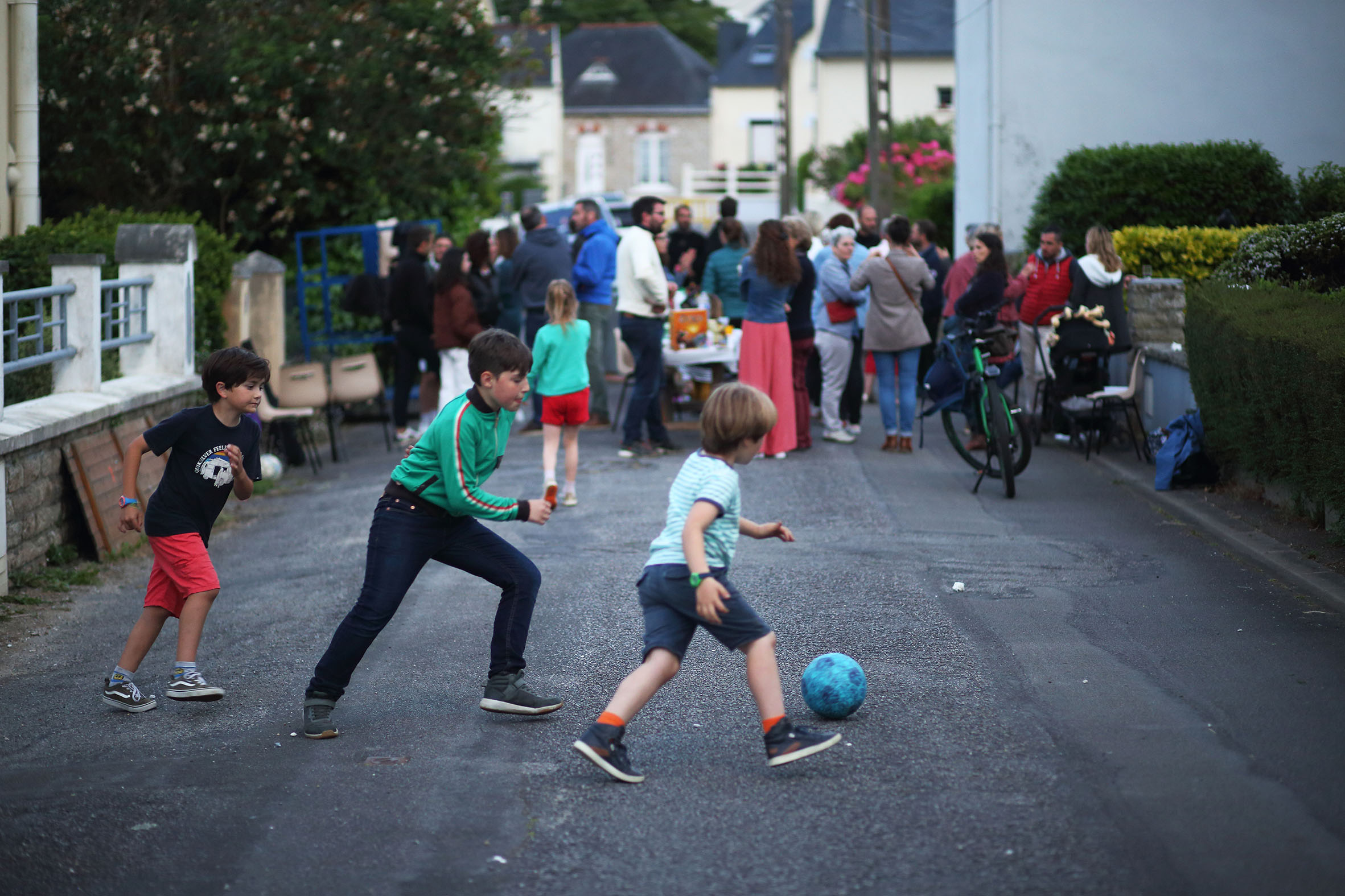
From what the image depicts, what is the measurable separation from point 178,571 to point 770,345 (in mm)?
6943

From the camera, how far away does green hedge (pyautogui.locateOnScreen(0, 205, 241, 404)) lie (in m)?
9.77

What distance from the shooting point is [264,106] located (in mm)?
→ 15586

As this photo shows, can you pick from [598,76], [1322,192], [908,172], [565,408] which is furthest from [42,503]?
[598,76]

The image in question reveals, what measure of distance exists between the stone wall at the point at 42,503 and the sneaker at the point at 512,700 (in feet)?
12.5

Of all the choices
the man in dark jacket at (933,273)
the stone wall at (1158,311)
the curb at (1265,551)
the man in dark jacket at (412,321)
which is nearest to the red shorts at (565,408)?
the man in dark jacket at (412,321)

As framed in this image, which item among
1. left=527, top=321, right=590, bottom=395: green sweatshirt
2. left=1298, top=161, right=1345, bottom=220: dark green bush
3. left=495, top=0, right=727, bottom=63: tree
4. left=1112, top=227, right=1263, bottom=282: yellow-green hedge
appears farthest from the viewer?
left=495, top=0, right=727, bottom=63: tree

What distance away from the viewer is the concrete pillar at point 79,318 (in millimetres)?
9359

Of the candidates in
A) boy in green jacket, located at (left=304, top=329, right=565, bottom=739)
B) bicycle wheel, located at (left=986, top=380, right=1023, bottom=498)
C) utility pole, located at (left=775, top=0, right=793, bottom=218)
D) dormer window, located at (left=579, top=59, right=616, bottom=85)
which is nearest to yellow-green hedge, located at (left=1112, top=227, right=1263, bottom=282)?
bicycle wheel, located at (left=986, top=380, right=1023, bottom=498)

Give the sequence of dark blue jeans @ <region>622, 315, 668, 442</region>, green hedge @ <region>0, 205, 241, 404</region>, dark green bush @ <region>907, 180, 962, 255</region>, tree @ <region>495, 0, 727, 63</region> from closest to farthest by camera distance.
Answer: green hedge @ <region>0, 205, 241, 404</region>, dark blue jeans @ <region>622, 315, 668, 442</region>, dark green bush @ <region>907, 180, 962, 255</region>, tree @ <region>495, 0, 727, 63</region>

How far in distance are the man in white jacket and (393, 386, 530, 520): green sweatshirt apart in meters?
6.84

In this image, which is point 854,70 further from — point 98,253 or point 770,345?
point 98,253

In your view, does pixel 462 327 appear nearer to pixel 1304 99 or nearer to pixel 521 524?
pixel 521 524

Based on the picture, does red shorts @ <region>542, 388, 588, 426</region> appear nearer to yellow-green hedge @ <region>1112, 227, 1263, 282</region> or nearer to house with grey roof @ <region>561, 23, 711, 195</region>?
yellow-green hedge @ <region>1112, 227, 1263, 282</region>

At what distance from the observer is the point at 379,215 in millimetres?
18172
